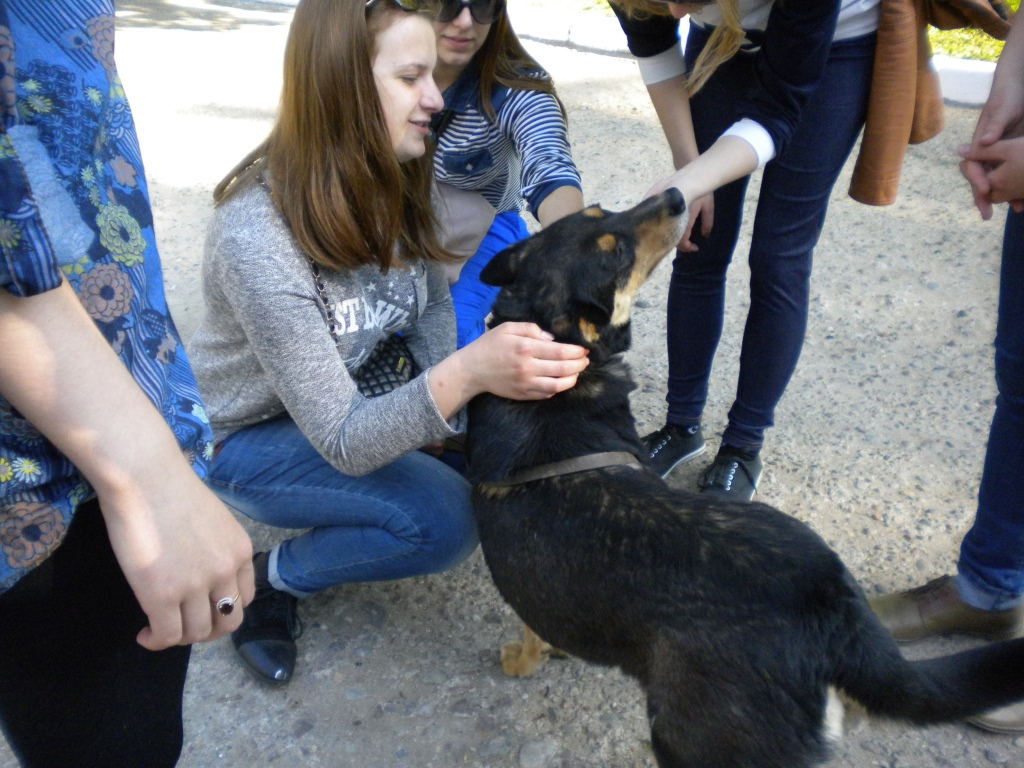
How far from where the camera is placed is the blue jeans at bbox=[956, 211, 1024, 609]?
2008mm

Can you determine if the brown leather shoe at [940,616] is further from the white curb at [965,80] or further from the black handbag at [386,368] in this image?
the white curb at [965,80]

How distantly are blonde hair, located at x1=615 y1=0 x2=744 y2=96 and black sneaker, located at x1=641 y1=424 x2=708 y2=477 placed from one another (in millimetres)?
1259

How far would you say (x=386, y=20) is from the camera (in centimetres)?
200

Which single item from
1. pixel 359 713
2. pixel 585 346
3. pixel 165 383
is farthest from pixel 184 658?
pixel 585 346

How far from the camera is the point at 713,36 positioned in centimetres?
229

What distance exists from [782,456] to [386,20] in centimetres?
220

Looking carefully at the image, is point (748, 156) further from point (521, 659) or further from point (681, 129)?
point (521, 659)

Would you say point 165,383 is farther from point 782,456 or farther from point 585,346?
point 782,456

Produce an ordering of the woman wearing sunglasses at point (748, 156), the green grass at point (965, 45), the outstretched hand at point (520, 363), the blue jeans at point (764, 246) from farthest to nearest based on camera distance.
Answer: the green grass at point (965, 45) < the blue jeans at point (764, 246) < the woman wearing sunglasses at point (748, 156) < the outstretched hand at point (520, 363)

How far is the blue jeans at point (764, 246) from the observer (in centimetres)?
239

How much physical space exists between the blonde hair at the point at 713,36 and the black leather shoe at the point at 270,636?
2014 millimetres

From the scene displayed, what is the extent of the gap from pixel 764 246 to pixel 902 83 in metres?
0.59

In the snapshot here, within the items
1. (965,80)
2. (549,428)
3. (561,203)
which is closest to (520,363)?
(549,428)

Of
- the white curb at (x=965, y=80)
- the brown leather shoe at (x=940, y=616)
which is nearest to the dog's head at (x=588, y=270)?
the brown leather shoe at (x=940, y=616)
